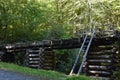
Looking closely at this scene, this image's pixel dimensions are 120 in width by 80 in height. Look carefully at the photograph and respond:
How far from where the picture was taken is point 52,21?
119 feet

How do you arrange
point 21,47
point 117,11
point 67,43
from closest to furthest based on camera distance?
1. point 67,43
2. point 21,47
3. point 117,11

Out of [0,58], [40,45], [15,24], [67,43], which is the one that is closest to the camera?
[67,43]

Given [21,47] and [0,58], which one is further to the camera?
[0,58]

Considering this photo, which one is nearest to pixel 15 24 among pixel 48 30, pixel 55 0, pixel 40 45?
pixel 48 30

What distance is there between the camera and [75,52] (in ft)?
107

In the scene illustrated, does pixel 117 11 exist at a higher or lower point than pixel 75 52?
higher

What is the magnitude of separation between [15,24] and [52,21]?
4.55 meters

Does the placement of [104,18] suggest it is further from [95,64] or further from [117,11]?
[95,64]

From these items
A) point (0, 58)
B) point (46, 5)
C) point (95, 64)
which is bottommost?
point (0, 58)

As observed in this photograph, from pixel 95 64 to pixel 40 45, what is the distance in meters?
6.48

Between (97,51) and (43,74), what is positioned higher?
(97,51)

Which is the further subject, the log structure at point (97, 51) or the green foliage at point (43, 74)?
the log structure at point (97, 51)

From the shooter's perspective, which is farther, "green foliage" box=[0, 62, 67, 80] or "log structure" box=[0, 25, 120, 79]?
"log structure" box=[0, 25, 120, 79]

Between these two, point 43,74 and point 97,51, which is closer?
point 43,74
